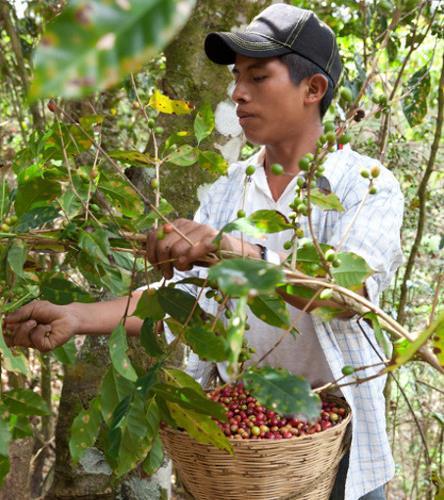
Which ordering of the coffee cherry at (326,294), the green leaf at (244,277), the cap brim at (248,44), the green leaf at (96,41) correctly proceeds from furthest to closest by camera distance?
the cap brim at (248,44) → the coffee cherry at (326,294) → the green leaf at (244,277) → the green leaf at (96,41)

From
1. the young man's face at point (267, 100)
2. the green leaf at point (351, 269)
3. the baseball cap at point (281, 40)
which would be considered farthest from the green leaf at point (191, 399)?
the baseball cap at point (281, 40)

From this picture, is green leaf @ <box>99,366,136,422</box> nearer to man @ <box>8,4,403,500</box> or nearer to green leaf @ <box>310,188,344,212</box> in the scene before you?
man @ <box>8,4,403,500</box>

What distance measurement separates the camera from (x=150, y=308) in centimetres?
112

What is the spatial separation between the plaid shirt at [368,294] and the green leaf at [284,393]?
0.63 meters

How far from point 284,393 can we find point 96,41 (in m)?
0.54

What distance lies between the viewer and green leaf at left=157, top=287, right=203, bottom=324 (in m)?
1.06

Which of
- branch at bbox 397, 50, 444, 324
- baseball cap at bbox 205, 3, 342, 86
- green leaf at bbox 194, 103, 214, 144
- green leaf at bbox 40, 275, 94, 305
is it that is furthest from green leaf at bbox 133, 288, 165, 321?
branch at bbox 397, 50, 444, 324

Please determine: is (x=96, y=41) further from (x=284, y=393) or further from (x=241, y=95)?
(x=241, y=95)

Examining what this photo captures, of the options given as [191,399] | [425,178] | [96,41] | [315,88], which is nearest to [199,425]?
[191,399]

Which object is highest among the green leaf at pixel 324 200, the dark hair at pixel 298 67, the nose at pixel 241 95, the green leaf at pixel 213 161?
the dark hair at pixel 298 67

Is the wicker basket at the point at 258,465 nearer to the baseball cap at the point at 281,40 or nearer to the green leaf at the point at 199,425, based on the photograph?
the green leaf at the point at 199,425

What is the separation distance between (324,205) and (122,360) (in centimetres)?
39

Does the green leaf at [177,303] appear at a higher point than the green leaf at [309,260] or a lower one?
lower

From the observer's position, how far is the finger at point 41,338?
1.30 meters
